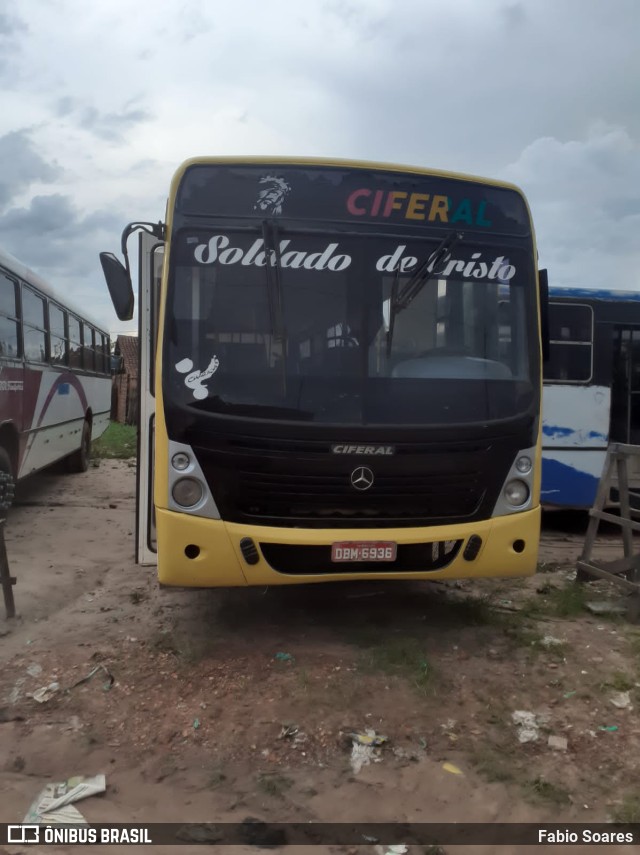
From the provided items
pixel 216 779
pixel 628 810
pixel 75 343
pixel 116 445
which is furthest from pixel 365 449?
pixel 116 445

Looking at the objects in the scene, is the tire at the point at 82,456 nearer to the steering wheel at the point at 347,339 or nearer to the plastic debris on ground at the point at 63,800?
the steering wheel at the point at 347,339

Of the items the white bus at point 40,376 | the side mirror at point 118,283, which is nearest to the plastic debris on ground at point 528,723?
the side mirror at point 118,283

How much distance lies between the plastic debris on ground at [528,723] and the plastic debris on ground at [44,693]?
8.38 ft

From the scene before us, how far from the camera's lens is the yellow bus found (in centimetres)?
455

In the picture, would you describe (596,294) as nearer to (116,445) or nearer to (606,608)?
(606,608)

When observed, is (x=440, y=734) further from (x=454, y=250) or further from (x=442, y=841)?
(x=454, y=250)

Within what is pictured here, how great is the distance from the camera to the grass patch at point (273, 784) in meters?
3.39

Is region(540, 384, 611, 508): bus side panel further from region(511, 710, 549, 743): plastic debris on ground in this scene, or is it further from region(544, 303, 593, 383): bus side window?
region(511, 710, 549, 743): plastic debris on ground

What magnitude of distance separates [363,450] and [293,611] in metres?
1.67

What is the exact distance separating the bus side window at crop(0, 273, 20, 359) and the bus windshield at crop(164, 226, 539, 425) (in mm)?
4307

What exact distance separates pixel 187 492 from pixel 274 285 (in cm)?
137

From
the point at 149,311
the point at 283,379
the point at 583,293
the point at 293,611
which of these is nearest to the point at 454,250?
the point at 283,379

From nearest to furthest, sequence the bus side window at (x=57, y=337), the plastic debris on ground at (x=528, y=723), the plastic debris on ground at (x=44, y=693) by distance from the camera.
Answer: the plastic debris on ground at (x=528, y=723) → the plastic debris on ground at (x=44, y=693) → the bus side window at (x=57, y=337)

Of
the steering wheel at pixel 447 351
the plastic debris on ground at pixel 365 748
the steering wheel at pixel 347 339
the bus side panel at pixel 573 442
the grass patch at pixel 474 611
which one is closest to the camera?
the plastic debris on ground at pixel 365 748
